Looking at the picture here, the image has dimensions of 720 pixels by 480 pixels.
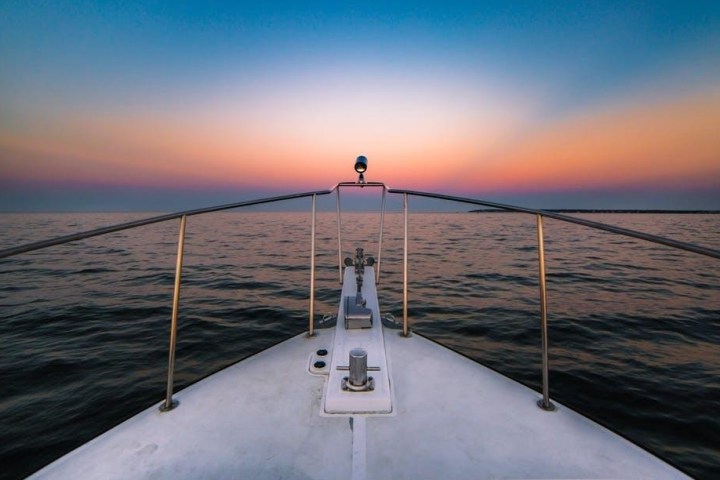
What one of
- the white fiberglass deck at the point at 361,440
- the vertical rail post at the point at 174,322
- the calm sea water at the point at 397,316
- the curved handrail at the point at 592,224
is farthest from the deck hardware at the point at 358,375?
the calm sea water at the point at 397,316

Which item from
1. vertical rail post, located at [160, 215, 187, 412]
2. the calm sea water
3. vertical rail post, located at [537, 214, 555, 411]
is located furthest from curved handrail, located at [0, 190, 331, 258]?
the calm sea water

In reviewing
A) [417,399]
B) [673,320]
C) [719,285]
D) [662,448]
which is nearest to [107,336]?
[417,399]

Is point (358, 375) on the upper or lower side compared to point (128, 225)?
lower

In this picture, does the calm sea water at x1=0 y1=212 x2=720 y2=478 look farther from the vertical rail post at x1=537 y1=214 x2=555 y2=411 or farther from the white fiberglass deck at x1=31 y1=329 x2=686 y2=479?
the white fiberglass deck at x1=31 y1=329 x2=686 y2=479

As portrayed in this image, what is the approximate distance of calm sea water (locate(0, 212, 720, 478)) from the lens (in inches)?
124

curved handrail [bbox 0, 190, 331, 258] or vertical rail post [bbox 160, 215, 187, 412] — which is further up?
curved handrail [bbox 0, 190, 331, 258]

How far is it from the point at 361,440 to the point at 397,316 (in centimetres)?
426

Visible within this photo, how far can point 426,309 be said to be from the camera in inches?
251

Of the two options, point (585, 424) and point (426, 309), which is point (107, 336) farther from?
point (585, 424)

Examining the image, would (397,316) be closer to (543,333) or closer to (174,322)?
(543,333)

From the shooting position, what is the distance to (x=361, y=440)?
1521mm

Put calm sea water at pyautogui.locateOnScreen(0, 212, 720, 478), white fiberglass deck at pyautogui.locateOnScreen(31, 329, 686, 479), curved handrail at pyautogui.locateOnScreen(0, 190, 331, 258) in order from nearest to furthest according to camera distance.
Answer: curved handrail at pyautogui.locateOnScreen(0, 190, 331, 258), white fiberglass deck at pyautogui.locateOnScreen(31, 329, 686, 479), calm sea water at pyautogui.locateOnScreen(0, 212, 720, 478)

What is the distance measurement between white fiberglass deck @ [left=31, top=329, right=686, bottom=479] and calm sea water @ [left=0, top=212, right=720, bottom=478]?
4.14 feet

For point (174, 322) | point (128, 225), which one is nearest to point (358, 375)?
point (174, 322)
